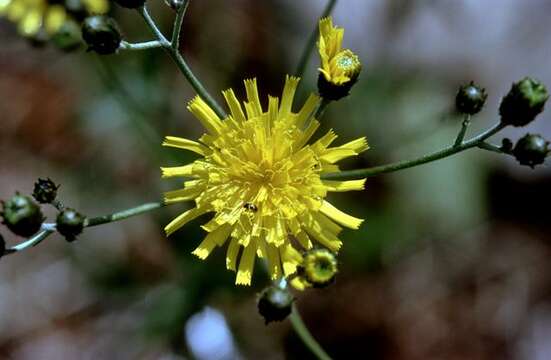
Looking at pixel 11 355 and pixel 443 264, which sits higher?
pixel 443 264

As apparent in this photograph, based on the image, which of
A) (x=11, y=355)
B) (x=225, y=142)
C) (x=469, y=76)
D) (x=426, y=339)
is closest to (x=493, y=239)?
(x=426, y=339)

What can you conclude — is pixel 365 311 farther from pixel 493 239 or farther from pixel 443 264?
pixel 493 239

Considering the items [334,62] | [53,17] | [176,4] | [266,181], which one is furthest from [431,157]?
[53,17]

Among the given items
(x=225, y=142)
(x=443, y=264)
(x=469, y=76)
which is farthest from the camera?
(x=469, y=76)

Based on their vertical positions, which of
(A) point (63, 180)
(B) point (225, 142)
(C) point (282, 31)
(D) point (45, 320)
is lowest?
(D) point (45, 320)

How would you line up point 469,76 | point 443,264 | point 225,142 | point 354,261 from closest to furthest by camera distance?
point 225,142, point 354,261, point 443,264, point 469,76

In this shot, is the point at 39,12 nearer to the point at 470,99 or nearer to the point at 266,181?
the point at 266,181

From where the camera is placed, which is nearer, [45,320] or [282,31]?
[45,320]
